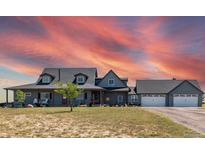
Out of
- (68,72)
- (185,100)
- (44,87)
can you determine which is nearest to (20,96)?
(44,87)

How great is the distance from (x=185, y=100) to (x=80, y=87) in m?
8.00

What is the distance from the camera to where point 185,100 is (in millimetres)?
24844

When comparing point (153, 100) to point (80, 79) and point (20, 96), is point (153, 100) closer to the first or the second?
point (80, 79)

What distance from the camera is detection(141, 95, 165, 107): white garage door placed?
25500 mm

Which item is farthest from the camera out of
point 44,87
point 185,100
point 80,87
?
point 185,100

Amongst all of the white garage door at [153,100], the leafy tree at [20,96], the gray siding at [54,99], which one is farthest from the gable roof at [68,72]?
the white garage door at [153,100]

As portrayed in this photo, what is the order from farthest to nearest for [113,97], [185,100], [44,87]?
1. [185,100]
2. [113,97]
3. [44,87]

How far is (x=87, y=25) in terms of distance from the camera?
14.2 meters

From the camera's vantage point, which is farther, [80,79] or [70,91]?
[80,79]

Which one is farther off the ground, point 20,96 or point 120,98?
point 20,96

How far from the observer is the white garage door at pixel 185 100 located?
954 inches

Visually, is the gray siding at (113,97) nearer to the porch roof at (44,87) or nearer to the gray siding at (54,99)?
the porch roof at (44,87)
